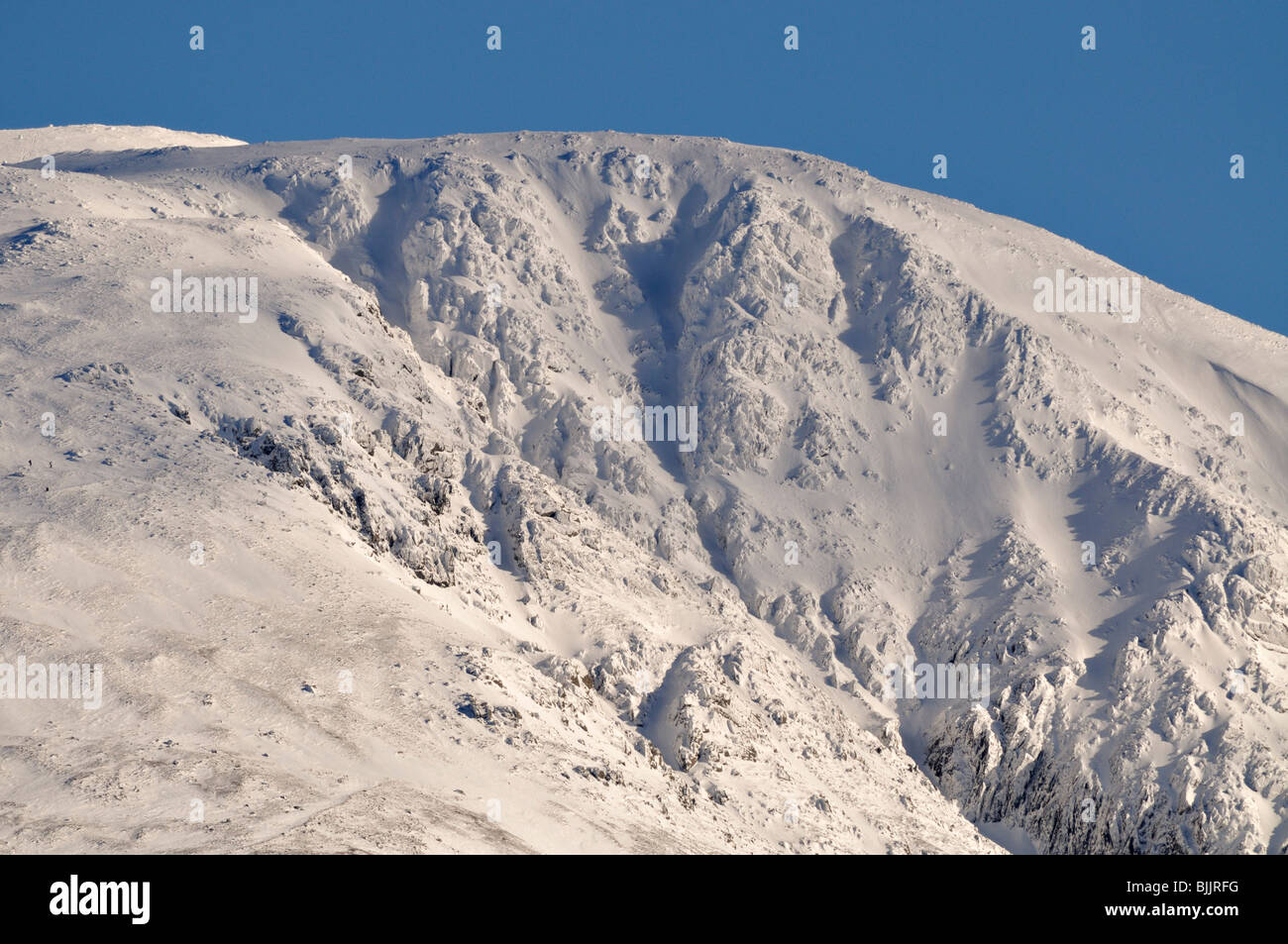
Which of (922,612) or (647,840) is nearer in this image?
(647,840)

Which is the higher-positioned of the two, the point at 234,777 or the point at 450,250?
the point at 450,250

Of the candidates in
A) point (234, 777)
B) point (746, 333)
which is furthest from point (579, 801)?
point (746, 333)

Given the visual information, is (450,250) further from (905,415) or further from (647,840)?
(647,840)

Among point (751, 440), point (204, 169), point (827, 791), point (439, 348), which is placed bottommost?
point (827, 791)
